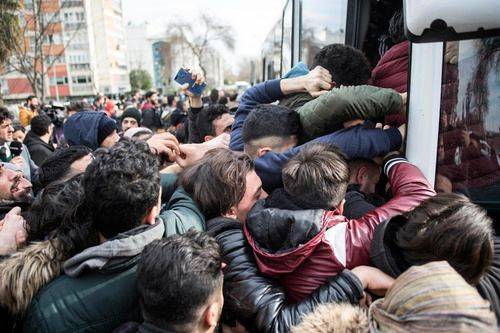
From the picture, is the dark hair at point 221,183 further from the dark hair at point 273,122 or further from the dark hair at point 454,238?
the dark hair at point 454,238

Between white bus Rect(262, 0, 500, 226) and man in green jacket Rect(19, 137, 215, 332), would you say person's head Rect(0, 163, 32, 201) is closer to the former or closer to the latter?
man in green jacket Rect(19, 137, 215, 332)

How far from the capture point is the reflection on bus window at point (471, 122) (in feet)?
5.50

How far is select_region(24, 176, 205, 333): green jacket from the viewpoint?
4.94ft

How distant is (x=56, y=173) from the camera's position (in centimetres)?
269

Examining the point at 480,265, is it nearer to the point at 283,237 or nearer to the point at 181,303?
the point at 283,237

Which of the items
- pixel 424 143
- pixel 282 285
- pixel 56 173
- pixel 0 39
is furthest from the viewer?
pixel 0 39

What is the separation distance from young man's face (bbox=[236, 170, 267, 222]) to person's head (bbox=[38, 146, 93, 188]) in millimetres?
1211

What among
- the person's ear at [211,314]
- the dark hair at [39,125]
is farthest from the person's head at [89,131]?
the person's ear at [211,314]

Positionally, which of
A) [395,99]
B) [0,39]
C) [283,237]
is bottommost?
[283,237]

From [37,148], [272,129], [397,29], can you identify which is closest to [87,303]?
[272,129]

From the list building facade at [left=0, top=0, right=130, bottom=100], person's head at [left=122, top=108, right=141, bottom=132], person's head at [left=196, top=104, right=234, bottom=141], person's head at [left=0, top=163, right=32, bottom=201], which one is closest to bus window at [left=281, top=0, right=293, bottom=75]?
person's head at [left=196, top=104, right=234, bottom=141]

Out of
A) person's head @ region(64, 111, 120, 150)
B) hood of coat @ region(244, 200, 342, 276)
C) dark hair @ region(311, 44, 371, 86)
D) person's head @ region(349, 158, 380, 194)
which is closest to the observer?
hood of coat @ region(244, 200, 342, 276)

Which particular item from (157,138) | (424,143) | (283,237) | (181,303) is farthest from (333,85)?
(181,303)

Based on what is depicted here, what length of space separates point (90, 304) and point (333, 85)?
1.72 meters
